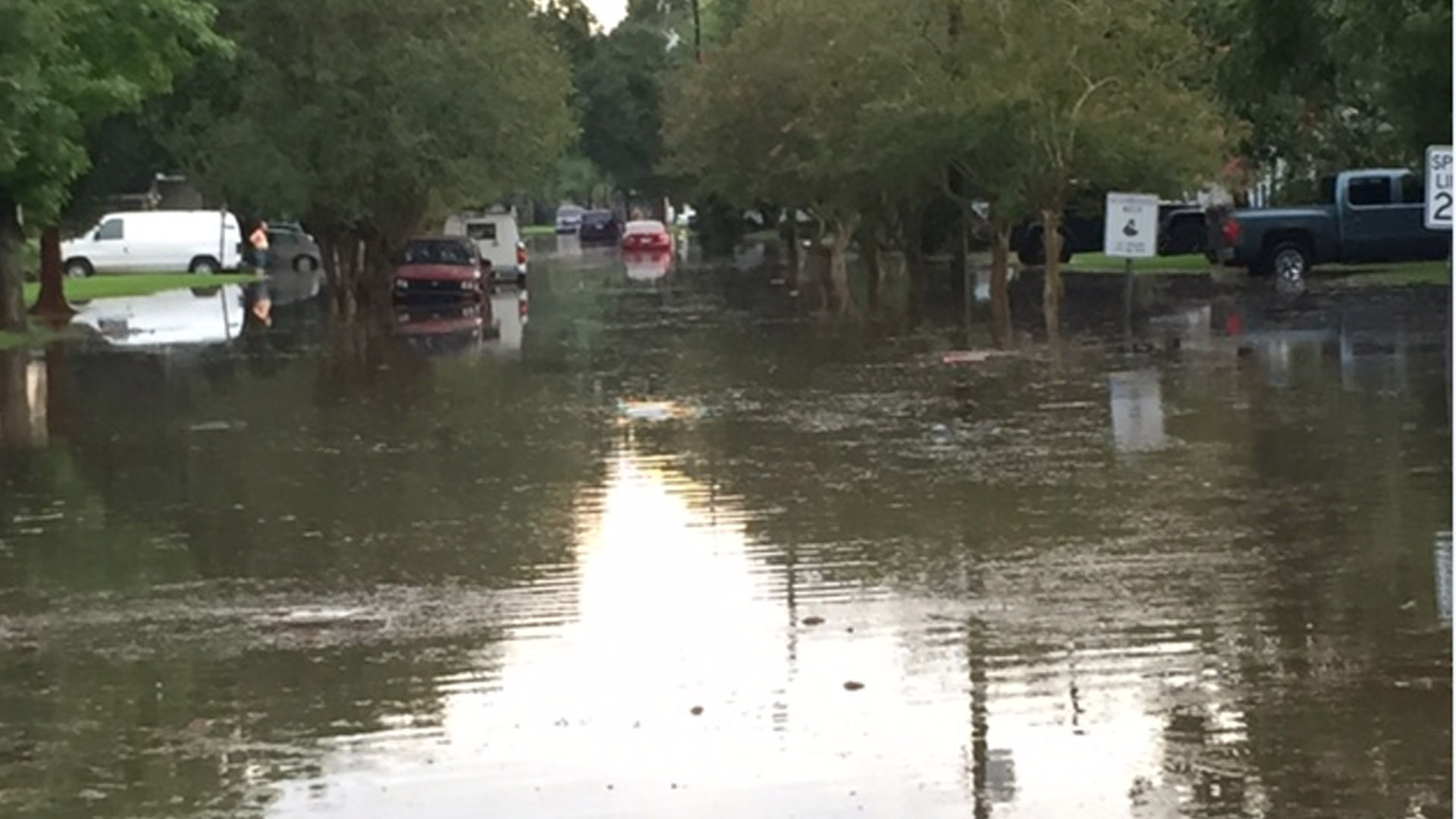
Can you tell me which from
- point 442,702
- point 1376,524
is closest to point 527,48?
point 1376,524

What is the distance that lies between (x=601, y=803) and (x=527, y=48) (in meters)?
45.5

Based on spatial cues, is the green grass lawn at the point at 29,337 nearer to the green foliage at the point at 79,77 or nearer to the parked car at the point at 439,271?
the green foliage at the point at 79,77

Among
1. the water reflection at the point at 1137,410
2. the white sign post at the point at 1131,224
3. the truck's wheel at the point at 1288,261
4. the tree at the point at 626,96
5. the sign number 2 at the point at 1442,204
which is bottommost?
the water reflection at the point at 1137,410

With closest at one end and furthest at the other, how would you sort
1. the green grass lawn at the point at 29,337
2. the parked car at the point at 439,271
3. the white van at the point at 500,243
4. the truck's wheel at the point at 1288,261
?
the green grass lawn at the point at 29,337
the truck's wheel at the point at 1288,261
the parked car at the point at 439,271
the white van at the point at 500,243

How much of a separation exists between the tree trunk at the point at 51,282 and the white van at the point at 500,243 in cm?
1766

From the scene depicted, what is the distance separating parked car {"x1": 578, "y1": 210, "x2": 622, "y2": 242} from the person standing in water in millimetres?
45644

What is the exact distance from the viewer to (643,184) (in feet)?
378

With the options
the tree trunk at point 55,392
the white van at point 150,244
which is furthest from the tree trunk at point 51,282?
the white van at point 150,244

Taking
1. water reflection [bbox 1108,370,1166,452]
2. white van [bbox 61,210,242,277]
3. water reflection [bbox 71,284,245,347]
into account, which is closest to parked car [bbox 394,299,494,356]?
water reflection [bbox 71,284,245,347]

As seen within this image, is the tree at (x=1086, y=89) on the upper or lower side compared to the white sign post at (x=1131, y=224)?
upper

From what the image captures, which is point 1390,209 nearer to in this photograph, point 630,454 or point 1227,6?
point 1227,6

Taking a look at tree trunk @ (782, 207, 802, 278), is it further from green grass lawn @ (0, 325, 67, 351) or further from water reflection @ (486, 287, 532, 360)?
green grass lawn @ (0, 325, 67, 351)

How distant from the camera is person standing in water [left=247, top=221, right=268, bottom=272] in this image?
7188 cm

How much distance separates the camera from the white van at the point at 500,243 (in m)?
62.0
